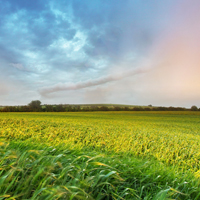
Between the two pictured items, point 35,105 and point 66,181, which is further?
point 35,105

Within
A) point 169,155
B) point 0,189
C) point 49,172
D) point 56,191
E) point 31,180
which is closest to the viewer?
point 56,191

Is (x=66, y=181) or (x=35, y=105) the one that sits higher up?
(x=35, y=105)

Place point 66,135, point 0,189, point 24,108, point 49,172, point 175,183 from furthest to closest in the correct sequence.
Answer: point 24,108 → point 66,135 → point 175,183 → point 49,172 → point 0,189

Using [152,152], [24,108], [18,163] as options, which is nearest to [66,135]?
[152,152]

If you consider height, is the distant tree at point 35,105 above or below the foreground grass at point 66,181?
above

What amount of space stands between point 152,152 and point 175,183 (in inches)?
128

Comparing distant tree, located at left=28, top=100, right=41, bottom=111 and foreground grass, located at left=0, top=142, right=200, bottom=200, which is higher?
distant tree, located at left=28, top=100, right=41, bottom=111

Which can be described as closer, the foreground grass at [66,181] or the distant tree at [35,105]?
the foreground grass at [66,181]

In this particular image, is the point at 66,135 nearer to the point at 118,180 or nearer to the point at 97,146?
the point at 97,146

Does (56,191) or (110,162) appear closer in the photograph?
(56,191)

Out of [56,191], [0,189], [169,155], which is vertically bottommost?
[169,155]

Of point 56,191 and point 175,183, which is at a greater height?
point 56,191

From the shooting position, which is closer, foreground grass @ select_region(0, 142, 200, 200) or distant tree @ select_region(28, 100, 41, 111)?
foreground grass @ select_region(0, 142, 200, 200)

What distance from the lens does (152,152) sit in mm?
6418
